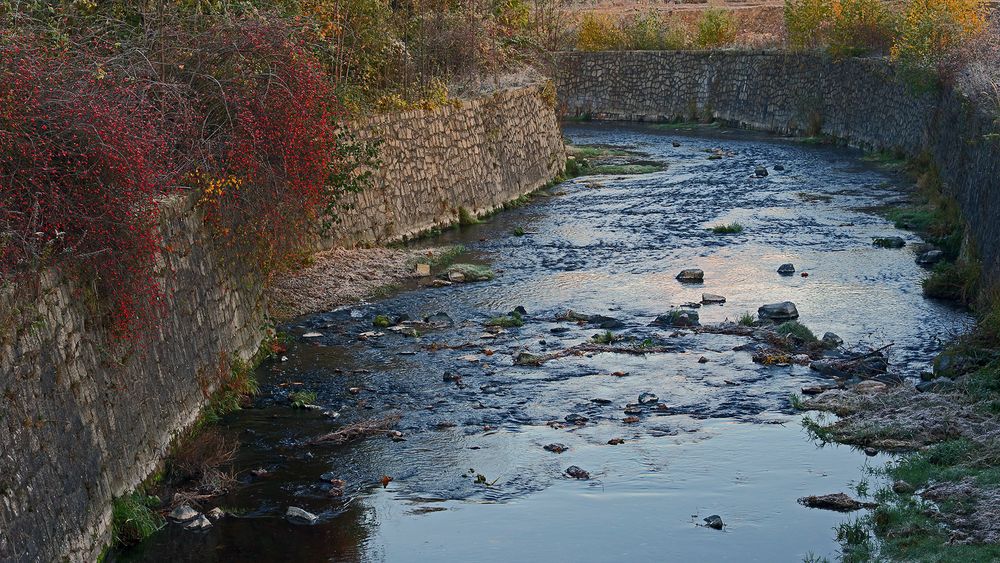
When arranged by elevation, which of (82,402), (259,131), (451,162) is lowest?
(451,162)

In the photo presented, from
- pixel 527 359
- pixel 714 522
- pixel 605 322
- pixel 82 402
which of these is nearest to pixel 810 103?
pixel 605 322

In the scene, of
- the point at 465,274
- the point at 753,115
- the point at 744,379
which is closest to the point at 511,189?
the point at 465,274

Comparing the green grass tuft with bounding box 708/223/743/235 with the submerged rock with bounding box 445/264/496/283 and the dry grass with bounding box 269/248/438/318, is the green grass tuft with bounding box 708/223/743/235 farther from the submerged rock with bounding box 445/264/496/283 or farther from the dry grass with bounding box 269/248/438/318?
the dry grass with bounding box 269/248/438/318

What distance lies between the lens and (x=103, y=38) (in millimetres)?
11164

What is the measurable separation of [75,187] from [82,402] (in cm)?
141

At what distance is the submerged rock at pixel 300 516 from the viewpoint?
331 inches

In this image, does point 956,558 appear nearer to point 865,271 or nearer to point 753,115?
point 865,271

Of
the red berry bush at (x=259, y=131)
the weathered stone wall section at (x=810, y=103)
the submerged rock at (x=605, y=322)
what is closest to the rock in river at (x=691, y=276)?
the submerged rock at (x=605, y=322)

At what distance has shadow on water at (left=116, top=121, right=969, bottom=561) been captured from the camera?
8.13 meters

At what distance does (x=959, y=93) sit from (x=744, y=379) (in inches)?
419

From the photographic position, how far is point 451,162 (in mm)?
21109

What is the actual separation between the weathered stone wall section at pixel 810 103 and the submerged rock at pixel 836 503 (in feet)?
18.2

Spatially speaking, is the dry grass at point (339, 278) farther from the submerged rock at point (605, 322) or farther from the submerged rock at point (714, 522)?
the submerged rock at point (714, 522)

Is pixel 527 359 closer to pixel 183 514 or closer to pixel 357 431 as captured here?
pixel 357 431
